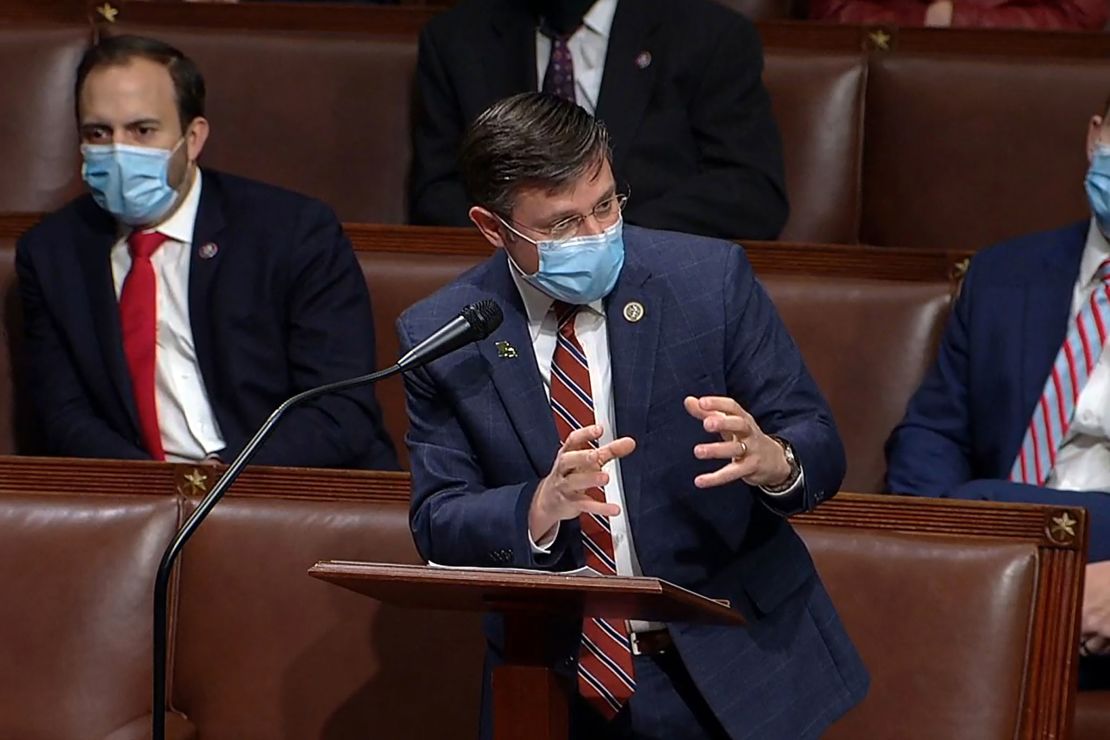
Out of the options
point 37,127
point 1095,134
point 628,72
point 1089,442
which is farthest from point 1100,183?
point 37,127

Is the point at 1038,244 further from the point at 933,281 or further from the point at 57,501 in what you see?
the point at 57,501

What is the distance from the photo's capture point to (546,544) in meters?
1.01

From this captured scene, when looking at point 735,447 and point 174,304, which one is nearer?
point 735,447

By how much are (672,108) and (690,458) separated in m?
0.75

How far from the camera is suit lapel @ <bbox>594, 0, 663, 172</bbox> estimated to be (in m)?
1.73

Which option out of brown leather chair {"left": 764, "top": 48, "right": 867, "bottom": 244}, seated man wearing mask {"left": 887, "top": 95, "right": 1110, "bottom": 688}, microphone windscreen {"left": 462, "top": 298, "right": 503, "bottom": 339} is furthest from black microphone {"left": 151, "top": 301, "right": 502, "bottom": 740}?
brown leather chair {"left": 764, "top": 48, "right": 867, "bottom": 244}

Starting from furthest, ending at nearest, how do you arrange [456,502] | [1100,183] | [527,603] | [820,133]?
1. [820,133]
2. [1100,183]
3. [456,502]
4. [527,603]

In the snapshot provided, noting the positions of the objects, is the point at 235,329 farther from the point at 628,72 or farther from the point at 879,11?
the point at 879,11

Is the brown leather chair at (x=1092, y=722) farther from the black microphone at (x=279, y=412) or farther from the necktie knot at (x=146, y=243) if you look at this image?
the necktie knot at (x=146, y=243)

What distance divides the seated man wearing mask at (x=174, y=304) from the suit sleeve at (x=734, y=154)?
32 centimetres

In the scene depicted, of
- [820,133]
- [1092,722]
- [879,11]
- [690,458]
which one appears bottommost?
[1092,722]

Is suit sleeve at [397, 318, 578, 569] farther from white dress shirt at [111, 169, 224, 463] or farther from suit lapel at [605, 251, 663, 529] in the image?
white dress shirt at [111, 169, 224, 463]

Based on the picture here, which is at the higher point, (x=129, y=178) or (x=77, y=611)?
(x=129, y=178)

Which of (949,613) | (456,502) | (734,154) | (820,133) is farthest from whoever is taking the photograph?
(820,133)
